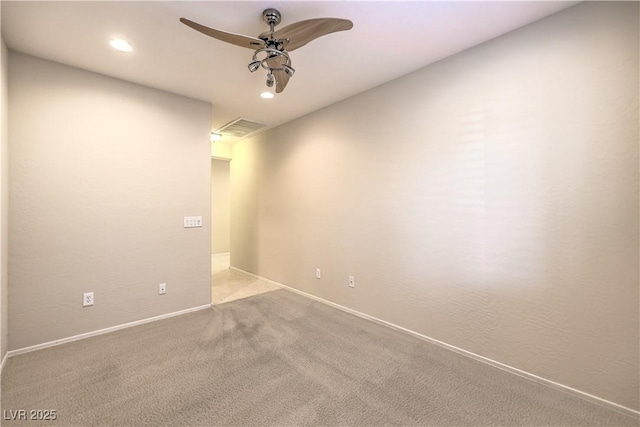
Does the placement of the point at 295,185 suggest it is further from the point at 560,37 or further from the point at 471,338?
the point at 560,37

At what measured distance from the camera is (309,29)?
1695 mm

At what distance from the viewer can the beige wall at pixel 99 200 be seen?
7.77 ft

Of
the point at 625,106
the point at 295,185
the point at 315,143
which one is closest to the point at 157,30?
the point at 315,143

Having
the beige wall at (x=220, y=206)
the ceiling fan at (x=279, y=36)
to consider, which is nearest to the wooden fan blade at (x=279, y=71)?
the ceiling fan at (x=279, y=36)

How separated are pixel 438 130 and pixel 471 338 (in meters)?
1.85

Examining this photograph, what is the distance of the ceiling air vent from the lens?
13.6 feet

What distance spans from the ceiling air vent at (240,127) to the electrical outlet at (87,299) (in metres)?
2.78

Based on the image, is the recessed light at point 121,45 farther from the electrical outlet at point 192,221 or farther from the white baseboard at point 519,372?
the white baseboard at point 519,372

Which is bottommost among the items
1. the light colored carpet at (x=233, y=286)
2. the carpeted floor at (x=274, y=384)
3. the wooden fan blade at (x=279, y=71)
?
the carpeted floor at (x=274, y=384)

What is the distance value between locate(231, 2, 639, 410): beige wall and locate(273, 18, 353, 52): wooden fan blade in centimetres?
129

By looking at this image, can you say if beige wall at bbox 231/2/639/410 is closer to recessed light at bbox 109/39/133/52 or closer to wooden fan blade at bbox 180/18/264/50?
wooden fan blade at bbox 180/18/264/50

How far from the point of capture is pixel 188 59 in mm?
2457

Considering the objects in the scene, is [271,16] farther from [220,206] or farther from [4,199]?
[220,206]

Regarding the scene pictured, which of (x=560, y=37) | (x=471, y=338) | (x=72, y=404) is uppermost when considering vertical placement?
(x=560, y=37)
